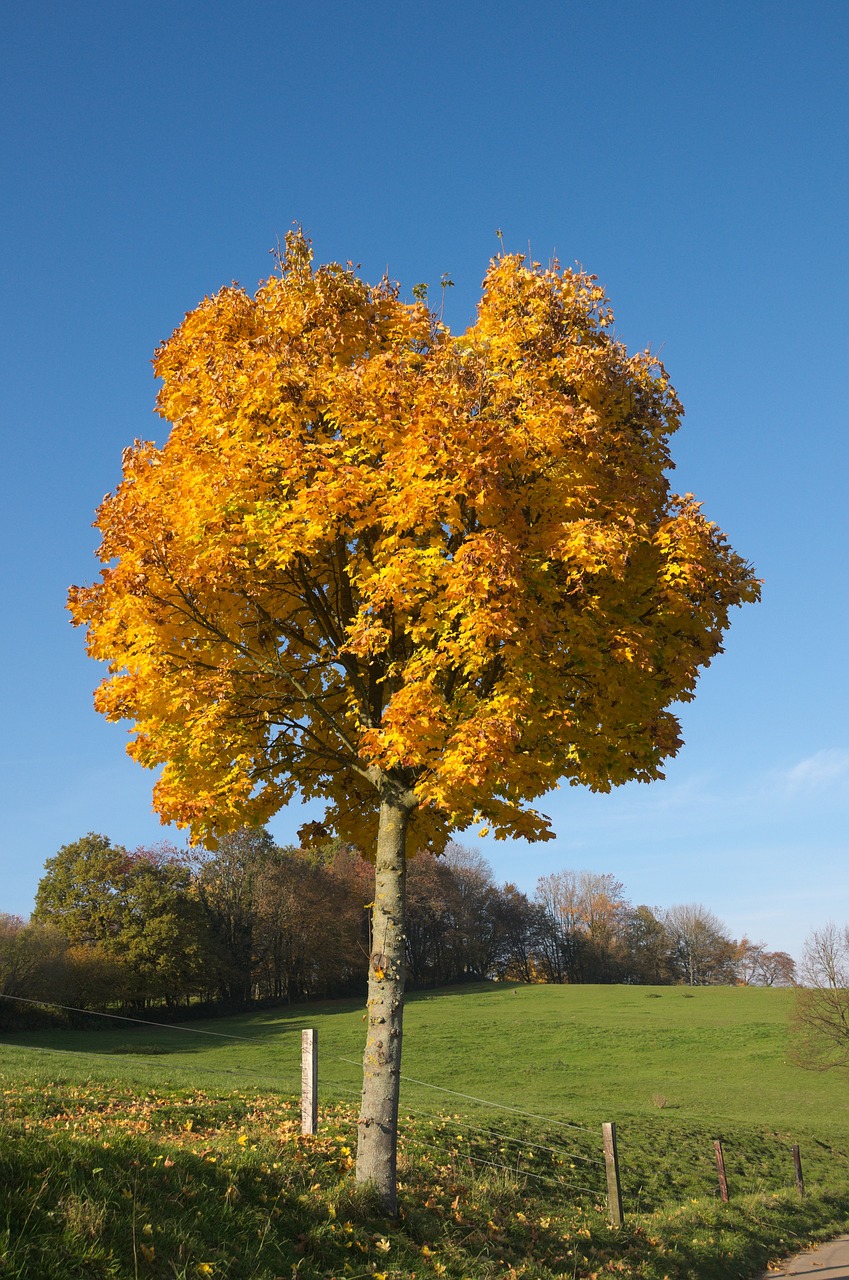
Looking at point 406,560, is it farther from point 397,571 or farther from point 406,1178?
point 406,1178

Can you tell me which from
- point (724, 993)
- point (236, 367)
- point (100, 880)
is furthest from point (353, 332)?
point (724, 993)

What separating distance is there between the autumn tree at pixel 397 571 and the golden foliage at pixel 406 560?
32 mm

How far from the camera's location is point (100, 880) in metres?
55.0

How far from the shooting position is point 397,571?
787 centimetres

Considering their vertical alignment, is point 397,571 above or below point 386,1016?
above

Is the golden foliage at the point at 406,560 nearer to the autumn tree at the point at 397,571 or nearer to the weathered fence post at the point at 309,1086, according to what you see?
the autumn tree at the point at 397,571

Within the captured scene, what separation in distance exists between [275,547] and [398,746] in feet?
7.90

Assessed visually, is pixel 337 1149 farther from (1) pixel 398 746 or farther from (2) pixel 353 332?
(2) pixel 353 332

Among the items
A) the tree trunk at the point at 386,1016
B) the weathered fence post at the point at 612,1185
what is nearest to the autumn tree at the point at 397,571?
the tree trunk at the point at 386,1016

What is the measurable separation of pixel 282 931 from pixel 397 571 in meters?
65.7

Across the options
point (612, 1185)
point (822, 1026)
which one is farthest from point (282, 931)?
point (612, 1185)

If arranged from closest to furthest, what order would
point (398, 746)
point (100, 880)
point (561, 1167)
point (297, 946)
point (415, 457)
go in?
point (398, 746) → point (415, 457) → point (561, 1167) → point (100, 880) → point (297, 946)

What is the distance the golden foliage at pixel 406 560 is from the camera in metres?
8.02

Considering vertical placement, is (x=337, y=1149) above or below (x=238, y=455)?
below
